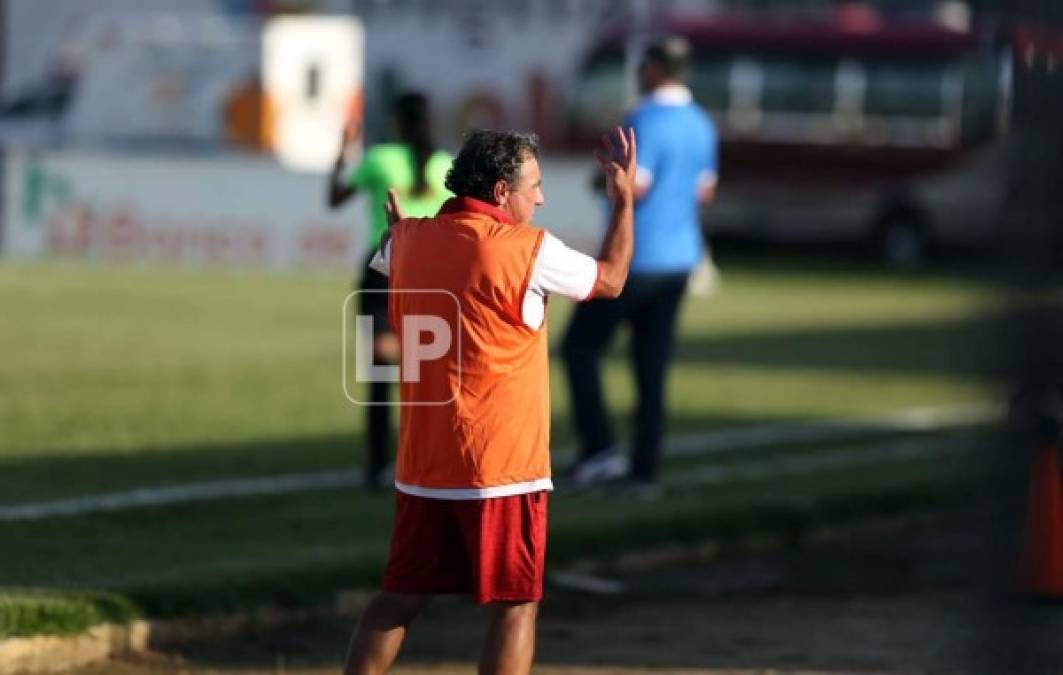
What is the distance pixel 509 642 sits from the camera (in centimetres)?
623

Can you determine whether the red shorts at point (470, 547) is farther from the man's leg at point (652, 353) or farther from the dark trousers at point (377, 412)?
the man's leg at point (652, 353)

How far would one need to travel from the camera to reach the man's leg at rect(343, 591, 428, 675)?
630 cm

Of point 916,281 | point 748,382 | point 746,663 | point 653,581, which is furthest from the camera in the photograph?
point 916,281

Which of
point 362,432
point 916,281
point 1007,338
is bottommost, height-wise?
point 916,281

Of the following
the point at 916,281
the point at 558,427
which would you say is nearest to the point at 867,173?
the point at 916,281

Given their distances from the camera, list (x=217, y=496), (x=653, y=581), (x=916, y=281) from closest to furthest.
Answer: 1. (x=653, y=581)
2. (x=217, y=496)
3. (x=916, y=281)

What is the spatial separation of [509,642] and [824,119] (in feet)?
101

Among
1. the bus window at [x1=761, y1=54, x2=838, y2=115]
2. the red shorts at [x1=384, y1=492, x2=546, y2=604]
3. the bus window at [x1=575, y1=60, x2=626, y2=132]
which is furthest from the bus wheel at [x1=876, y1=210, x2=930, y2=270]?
the red shorts at [x1=384, y1=492, x2=546, y2=604]

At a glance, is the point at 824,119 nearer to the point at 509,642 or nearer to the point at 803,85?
the point at 803,85

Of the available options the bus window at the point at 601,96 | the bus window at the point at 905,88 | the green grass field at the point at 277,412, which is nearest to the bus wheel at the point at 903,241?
the bus window at the point at 905,88

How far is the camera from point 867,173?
35.4m

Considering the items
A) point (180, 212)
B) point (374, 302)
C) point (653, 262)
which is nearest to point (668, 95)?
point (653, 262)

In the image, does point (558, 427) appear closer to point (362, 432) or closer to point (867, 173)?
point (362, 432)

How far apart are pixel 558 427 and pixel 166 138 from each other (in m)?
20.1
